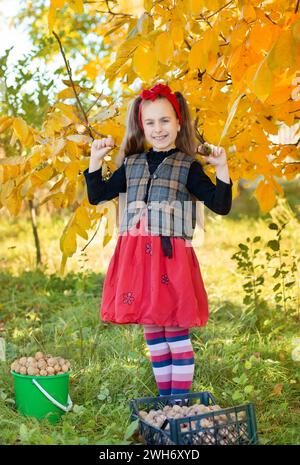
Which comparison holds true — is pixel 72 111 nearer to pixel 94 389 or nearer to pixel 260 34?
pixel 260 34

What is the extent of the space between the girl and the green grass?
272 mm

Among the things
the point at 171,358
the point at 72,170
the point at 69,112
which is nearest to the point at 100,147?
the point at 72,170

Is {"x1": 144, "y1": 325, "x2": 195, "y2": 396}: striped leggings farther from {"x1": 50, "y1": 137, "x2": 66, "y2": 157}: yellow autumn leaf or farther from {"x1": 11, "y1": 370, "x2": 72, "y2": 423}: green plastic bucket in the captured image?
{"x1": 50, "y1": 137, "x2": 66, "y2": 157}: yellow autumn leaf

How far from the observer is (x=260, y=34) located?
2080 millimetres

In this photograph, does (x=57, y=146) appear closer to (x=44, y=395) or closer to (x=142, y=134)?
(x=142, y=134)

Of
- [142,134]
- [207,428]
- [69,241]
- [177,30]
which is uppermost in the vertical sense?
[177,30]

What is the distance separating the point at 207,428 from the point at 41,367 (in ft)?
2.42

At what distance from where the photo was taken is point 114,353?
10.5 ft

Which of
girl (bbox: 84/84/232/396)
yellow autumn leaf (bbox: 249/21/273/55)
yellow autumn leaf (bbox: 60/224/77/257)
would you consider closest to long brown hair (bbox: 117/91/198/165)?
girl (bbox: 84/84/232/396)

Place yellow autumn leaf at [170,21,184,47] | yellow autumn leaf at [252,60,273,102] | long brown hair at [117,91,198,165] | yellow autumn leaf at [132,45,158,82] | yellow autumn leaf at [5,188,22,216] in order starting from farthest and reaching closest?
yellow autumn leaf at [5,188,22,216]
long brown hair at [117,91,198,165]
yellow autumn leaf at [170,21,184,47]
yellow autumn leaf at [132,45,158,82]
yellow autumn leaf at [252,60,273,102]

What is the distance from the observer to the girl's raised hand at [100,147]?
2564mm

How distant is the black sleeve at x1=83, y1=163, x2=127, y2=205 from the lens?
2611 mm

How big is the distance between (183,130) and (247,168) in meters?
0.50

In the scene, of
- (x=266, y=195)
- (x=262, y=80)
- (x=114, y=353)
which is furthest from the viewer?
(x=114, y=353)
